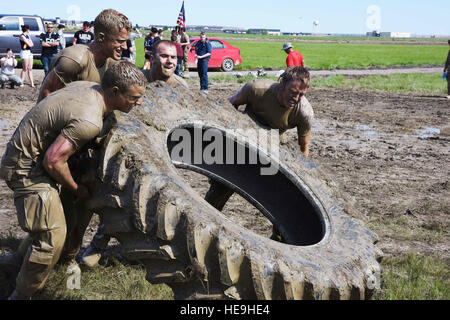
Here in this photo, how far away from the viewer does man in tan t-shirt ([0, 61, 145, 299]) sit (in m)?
3.06

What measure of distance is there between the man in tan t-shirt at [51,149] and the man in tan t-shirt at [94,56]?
2.26 ft

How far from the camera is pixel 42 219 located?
128 inches

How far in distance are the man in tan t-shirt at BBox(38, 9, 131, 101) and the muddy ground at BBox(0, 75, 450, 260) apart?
3.25 ft

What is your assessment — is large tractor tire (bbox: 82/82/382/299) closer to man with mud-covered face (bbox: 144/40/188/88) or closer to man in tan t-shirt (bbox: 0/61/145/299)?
man in tan t-shirt (bbox: 0/61/145/299)

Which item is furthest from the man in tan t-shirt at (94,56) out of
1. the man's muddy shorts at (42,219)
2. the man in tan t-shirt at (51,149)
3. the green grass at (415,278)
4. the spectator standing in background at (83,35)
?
the spectator standing in background at (83,35)

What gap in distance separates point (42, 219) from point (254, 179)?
2057mm

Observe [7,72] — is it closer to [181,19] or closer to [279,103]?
[181,19]

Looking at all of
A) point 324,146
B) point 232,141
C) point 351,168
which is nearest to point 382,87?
point 324,146

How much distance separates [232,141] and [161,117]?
29.6 inches

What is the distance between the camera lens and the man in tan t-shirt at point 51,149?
3064 mm

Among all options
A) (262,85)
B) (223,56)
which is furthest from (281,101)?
(223,56)

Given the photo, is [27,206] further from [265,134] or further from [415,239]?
[415,239]

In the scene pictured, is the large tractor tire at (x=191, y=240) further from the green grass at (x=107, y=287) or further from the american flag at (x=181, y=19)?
the american flag at (x=181, y=19)

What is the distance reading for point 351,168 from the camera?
7992 mm
